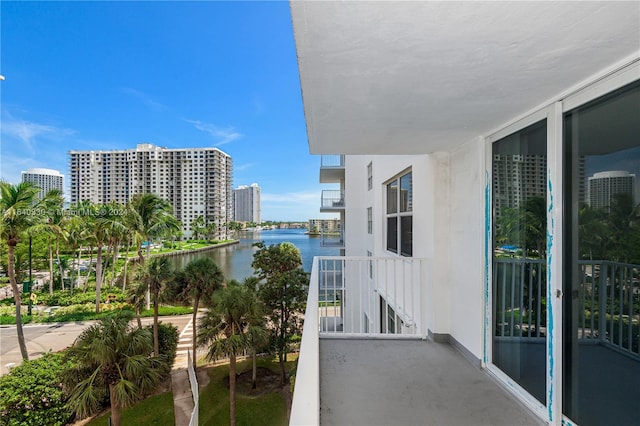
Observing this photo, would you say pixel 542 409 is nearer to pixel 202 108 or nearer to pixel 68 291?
pixel 68 291

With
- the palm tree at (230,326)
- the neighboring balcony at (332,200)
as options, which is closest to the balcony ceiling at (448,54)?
the palm tree at (230,326)

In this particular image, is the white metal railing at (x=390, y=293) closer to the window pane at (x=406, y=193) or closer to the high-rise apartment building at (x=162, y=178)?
the window pane at (x=406, y=193)

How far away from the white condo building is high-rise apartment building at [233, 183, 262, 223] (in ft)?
262

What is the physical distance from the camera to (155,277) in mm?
10531

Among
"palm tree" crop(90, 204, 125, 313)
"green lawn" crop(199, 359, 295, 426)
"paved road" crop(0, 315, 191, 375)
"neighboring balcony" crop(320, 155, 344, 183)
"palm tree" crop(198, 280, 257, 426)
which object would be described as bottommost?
"green lawn" crop(199, 359, 295, 426)

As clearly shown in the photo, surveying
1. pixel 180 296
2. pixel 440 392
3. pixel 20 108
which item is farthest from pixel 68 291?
pixel 20 108

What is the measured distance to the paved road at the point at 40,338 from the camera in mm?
11029

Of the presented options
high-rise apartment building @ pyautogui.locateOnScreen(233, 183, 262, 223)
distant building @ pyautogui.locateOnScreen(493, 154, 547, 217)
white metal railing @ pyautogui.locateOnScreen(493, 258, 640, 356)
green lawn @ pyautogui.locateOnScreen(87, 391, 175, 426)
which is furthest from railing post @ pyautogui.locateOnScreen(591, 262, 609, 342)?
high-rise apartment building @ pyautogui.locateOnScreen(233, 183, 262, 223)

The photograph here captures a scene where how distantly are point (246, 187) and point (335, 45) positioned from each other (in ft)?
278

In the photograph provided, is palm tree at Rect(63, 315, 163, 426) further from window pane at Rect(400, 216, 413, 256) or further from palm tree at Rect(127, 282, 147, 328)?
window pane at Rect(400, 216, 413, 256)

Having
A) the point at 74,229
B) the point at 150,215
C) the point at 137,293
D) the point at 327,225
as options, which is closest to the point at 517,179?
the point at 327,225

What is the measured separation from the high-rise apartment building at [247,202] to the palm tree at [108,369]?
7515 centimetres

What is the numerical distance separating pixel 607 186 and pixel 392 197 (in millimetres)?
3557

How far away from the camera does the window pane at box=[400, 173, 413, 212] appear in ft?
13.0
